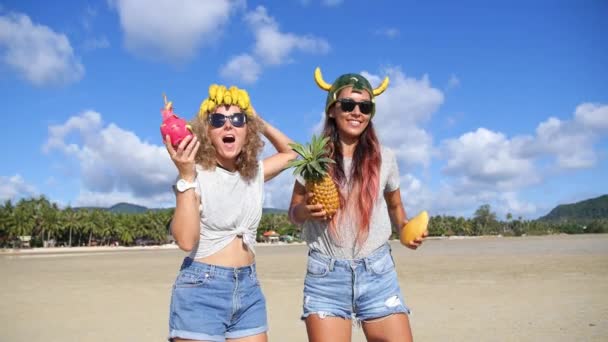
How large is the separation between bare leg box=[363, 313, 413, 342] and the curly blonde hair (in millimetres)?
1405

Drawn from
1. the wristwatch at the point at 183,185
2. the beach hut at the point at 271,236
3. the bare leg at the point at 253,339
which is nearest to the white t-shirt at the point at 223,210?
the wristwatch at the point at 183,185

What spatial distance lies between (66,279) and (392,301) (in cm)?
2089

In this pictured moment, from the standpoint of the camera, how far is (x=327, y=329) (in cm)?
353

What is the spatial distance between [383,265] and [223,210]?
1247 mm

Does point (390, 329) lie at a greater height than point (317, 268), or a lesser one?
lesser

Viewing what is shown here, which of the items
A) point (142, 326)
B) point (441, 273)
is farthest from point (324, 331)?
point (441, 273)

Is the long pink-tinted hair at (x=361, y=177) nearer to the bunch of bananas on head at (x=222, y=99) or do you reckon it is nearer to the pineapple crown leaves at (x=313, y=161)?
the pineapple crown leaves at (x=313, y=161)

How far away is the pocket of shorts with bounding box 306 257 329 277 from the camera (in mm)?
3656

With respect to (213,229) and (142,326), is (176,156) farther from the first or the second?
(142,326)

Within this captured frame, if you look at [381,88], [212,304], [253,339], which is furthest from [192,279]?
[381,88]

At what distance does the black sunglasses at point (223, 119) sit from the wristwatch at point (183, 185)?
2.02ft

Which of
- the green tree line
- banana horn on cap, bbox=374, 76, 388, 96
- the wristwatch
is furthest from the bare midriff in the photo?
the green tree line

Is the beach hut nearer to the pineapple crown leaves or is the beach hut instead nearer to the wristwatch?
the pineapple crown leaves

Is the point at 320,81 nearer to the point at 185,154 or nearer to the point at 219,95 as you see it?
the point at 219,95
